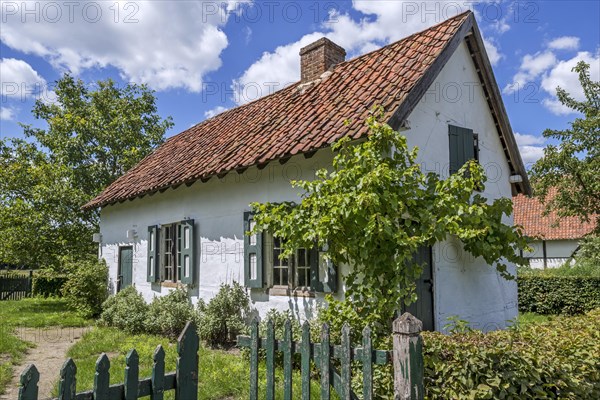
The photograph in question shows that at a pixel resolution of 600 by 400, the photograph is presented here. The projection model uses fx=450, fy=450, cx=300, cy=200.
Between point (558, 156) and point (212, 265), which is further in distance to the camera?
point (558, 156)

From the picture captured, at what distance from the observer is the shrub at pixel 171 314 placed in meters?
9.70

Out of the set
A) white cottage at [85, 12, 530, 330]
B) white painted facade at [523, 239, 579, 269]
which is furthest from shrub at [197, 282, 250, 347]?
white painted facade at [523, 239, 579, 269]

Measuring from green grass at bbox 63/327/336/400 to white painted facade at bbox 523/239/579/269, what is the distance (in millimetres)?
19943

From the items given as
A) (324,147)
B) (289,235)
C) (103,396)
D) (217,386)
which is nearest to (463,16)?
(324,147)

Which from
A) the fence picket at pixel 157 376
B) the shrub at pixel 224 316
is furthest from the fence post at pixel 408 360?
the shrub at pixel 224 316

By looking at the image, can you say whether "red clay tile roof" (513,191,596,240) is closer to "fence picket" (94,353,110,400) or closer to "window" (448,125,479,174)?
"window" (448,125,479,174)

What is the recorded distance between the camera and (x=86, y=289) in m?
13.8

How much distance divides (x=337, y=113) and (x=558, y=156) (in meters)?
10.8

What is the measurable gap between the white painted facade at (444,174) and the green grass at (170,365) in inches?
59.9

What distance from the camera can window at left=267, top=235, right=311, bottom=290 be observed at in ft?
27.2

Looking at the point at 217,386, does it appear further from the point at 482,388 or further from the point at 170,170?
the point at 170,170

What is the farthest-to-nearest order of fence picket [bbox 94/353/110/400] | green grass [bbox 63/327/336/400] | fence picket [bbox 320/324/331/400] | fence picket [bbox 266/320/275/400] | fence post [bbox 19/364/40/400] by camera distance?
green grass [bbox 63/327/336/400], fence picket [bbox 266/320/275/400], fence picket [bbox 320/324/331/400], fence picket [bbox 94/353/110/400], fence post [bbox 19/364/40/400]

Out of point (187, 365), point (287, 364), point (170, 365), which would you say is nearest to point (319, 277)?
point (170, 365)

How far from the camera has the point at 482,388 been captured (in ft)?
12.5
